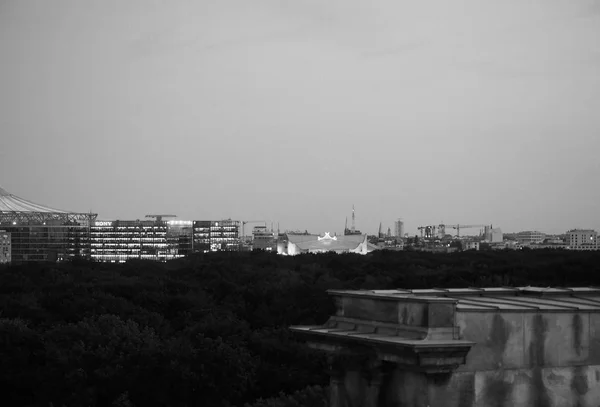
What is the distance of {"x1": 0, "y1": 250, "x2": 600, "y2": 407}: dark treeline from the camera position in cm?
2783

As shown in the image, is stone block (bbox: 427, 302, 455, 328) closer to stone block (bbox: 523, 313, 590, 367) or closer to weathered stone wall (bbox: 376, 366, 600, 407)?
weathered stone wall (bbox: 376, 366, 600, 407)

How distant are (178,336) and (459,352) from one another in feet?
93.9

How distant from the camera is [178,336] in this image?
36156 millimetres

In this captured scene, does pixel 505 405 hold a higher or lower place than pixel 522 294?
lower

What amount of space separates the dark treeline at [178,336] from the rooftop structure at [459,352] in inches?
301

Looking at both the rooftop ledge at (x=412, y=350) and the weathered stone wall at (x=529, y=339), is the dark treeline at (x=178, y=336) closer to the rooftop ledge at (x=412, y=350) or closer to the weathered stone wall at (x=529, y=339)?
the rooftop ledge at (x=412, y=350)

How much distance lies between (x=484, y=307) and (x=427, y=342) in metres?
1.10

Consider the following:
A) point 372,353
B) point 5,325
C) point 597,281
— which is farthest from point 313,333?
point 597,281

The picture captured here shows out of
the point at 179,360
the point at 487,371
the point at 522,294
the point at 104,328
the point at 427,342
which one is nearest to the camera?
the point at 427,342

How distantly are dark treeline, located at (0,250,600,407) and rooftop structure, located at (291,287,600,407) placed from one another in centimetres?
764

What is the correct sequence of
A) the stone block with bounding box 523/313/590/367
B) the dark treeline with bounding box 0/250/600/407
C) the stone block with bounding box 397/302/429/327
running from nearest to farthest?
the stone block with bounding box 397/302/429/327
the stone block with bounding box 523/313/590/367
the dark treeline with bounding box 0/250/600/407

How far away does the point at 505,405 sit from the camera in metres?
9.09

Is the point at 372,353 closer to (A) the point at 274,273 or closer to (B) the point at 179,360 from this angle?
(B) the point at 179,360

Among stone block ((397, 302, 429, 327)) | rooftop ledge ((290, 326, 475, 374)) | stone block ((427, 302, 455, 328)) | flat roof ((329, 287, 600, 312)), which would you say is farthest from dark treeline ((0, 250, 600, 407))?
stone block ((427, 302, 455, 328))
